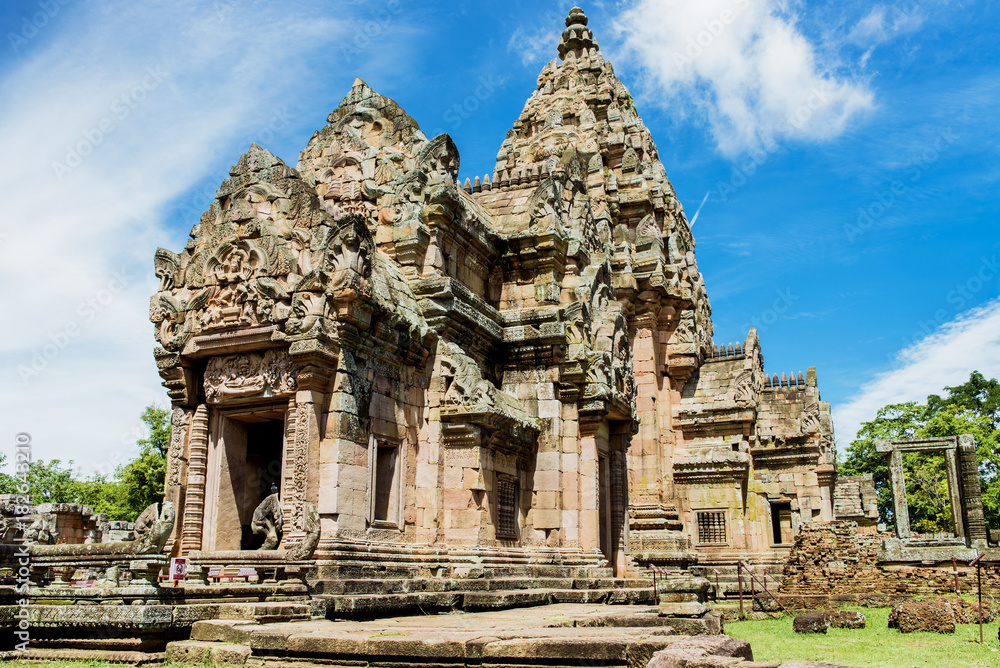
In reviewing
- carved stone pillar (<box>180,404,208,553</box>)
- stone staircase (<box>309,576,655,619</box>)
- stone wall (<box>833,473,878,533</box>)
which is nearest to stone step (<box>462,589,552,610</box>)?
stone staircase (<box>309,576,655,619</box>)

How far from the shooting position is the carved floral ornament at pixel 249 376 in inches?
522

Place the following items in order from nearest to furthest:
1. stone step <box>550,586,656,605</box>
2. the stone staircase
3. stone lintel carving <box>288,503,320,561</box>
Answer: the stone staircase
stone lintel carving <box>288,503,320,561</box>
stone step <box>550,586,656,605</box>

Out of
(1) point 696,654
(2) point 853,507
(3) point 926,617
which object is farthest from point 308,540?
(2) point 853,507

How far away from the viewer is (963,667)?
10.5 meters

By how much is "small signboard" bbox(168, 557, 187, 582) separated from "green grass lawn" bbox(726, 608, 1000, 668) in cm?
806

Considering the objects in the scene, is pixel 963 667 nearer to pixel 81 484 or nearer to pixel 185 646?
pixel 185 646

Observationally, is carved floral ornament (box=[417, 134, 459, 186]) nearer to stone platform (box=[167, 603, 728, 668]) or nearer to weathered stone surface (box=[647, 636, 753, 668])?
stone platform (box=[167, 603, 728, 668])

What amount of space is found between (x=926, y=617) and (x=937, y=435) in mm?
39302

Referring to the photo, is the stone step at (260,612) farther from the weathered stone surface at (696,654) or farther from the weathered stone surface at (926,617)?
the weathered stone surface at (926,617)

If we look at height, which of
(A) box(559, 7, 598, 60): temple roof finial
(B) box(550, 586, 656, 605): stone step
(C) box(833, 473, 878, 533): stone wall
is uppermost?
(A) box(559, 7, 598, 60): temple roof finial

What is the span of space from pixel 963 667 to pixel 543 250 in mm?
11433

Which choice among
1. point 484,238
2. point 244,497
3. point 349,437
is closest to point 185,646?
point 349,437

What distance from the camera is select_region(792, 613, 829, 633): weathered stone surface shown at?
1558 cm

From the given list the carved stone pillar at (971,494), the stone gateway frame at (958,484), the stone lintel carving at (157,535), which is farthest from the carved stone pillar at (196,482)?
the carved stone pillar at (971,494)
